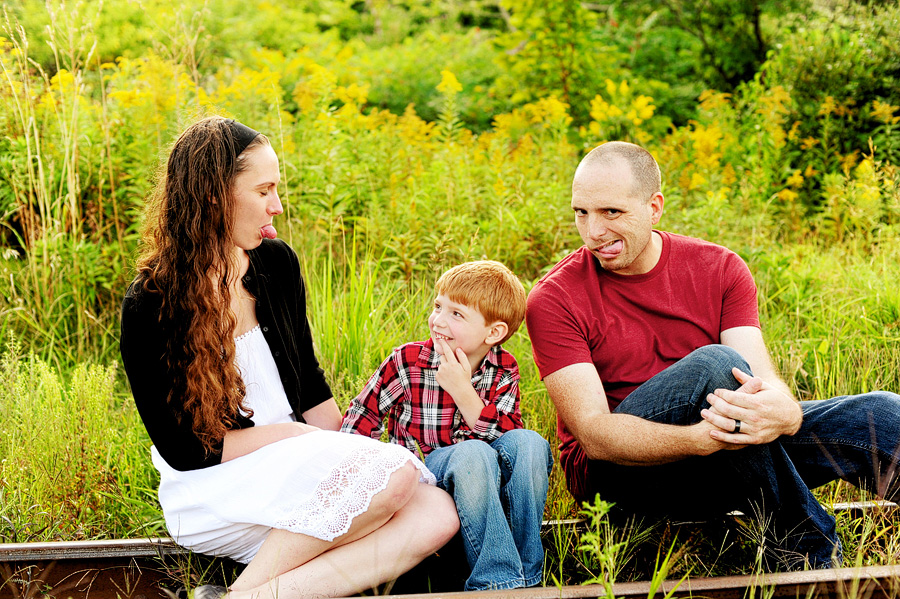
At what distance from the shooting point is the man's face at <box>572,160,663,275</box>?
277 cm

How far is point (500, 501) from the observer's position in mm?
2492

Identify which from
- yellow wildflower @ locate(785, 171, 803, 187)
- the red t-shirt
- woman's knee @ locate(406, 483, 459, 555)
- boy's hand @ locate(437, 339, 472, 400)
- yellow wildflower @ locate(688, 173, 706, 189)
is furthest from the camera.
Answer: yellow wildflower @ locate(785, 171, 803, 187)

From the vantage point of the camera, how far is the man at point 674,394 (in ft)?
8.10

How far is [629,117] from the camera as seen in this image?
6082 mm

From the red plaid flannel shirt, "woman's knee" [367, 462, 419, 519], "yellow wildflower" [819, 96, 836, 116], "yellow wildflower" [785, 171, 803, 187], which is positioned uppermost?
"yellow wildflower" [819, 96, 836, 116]

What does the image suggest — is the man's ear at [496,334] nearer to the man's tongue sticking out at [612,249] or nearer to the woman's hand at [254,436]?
the man's tongue sticking out at [612,249]

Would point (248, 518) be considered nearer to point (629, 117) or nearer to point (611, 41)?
point (629, 117)

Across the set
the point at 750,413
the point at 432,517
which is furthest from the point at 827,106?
the point at 432,517

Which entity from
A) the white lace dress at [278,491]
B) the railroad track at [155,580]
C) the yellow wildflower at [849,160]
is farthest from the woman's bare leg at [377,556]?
the yellow wildflower at [849,160]

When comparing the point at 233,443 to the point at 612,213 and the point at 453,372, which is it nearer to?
the point at 453,372

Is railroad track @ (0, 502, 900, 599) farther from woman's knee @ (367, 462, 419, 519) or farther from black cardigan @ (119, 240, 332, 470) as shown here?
black cardigan @ (119, 240, 332, 470)

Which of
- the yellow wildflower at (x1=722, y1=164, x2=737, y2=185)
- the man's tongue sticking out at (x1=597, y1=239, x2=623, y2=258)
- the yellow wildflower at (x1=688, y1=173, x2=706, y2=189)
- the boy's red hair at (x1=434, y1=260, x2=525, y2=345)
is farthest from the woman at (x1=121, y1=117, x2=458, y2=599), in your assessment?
the yellow wildflower at (x1=722, y1=164, x2=737, y2=185)

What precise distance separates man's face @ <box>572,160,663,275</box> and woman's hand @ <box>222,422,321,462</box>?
1165 mm

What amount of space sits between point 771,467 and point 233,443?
1626mm
